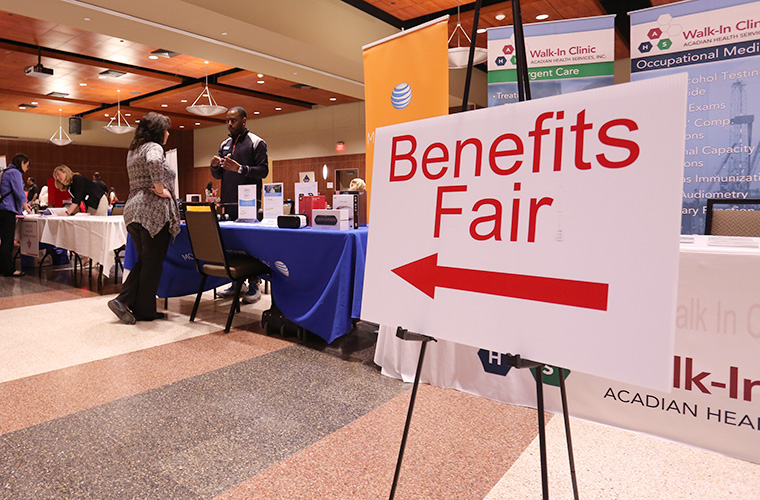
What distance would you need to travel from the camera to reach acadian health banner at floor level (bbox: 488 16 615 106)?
12.1 ft

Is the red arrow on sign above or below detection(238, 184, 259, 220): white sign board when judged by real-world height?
below

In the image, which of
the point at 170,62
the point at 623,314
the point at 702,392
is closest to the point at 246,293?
the point at 702,392

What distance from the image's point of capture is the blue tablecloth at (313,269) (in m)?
2.83

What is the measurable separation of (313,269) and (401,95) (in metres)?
1.25

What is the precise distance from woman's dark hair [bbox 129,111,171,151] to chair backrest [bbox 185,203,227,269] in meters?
0.55

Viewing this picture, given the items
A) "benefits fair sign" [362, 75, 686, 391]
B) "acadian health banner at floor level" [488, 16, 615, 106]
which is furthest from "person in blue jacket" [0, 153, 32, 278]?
"benefits fair sign" [362, 75, 686, 391]

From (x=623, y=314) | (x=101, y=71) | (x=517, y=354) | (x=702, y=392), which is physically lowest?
(x=702, y=392)

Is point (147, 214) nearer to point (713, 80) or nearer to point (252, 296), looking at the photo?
point (252, 296)

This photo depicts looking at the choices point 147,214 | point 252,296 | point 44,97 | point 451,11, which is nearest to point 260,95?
point 44,97

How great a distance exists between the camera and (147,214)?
11.6 feet

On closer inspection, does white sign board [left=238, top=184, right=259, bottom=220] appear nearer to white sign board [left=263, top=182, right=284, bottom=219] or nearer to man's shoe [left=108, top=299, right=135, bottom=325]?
white sign board [left=263, top=182, right=284, bottom=219]

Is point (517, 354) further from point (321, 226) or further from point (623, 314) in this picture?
point (321, 226)

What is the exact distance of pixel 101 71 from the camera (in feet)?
28.6

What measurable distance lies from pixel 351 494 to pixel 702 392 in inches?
52.0
